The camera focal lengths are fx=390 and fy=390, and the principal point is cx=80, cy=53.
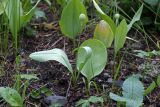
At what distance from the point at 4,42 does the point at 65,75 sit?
311 millimetres

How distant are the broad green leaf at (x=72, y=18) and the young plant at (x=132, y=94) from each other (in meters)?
0.35

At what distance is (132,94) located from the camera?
1136 mm

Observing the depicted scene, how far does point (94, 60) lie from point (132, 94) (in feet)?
0.73

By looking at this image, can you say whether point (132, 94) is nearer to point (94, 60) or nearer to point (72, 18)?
point (94, 60)

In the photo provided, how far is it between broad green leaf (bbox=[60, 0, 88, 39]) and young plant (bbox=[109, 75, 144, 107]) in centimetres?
35

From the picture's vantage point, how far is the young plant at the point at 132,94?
1108 mm

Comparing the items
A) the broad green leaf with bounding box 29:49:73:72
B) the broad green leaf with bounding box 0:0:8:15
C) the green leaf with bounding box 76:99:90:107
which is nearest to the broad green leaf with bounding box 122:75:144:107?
the green leaf with bounding box 76:99:90:107

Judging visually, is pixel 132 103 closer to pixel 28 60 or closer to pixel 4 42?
pixel 28 60

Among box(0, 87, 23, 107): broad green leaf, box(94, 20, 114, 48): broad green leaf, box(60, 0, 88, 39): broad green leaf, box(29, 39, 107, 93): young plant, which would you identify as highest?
box(60, 0, 88, 39): broad green leaf

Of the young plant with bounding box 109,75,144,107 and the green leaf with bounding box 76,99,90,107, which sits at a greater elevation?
the young plant with bounding box 109,75,144,107

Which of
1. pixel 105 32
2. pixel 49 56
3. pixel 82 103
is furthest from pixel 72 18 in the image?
pixel 82 103

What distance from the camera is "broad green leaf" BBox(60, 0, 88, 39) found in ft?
4.63

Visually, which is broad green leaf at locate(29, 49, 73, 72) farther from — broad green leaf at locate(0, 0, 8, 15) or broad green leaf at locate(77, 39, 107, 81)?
broad green leaf at locate(0, 0, 8, 15)

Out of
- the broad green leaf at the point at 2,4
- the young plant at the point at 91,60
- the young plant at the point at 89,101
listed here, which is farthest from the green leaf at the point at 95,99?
the broad green leaf at the point at 2,4
